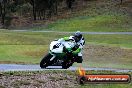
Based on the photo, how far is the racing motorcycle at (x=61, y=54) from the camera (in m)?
18.4

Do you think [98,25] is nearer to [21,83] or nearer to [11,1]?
[11,1]

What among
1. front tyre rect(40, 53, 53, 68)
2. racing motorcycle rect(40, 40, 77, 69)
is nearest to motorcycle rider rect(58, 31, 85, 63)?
racing motorcycle rect(40, 40, 77, 69)

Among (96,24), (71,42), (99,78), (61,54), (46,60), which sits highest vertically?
(71,42)

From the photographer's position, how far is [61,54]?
1875 cm

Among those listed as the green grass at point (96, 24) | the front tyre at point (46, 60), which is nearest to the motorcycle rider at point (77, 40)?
the front tyre at point (46, 60)

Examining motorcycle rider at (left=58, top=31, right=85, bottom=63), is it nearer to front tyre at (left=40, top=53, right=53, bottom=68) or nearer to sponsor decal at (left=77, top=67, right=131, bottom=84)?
front tyre at (left=40, top=53, right=53, bottom=68)

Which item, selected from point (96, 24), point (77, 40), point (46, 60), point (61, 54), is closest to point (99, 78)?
point (77, 40)

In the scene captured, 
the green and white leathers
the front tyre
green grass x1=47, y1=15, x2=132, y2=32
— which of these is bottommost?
green grass x1=47, y1=15, x2=132, y2=32

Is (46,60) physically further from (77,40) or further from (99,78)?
(99,78)

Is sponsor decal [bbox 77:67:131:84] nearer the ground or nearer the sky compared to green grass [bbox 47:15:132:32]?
nearer the sky

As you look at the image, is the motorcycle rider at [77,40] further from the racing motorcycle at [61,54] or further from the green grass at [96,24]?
the green grass at [96,24]

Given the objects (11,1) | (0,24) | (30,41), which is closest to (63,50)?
(30,41)

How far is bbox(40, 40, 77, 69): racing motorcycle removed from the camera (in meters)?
18.4

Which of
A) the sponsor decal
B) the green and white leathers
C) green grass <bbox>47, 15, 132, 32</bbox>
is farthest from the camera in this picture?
green grass <bbox>47, 15, 132, 32</bbox>
